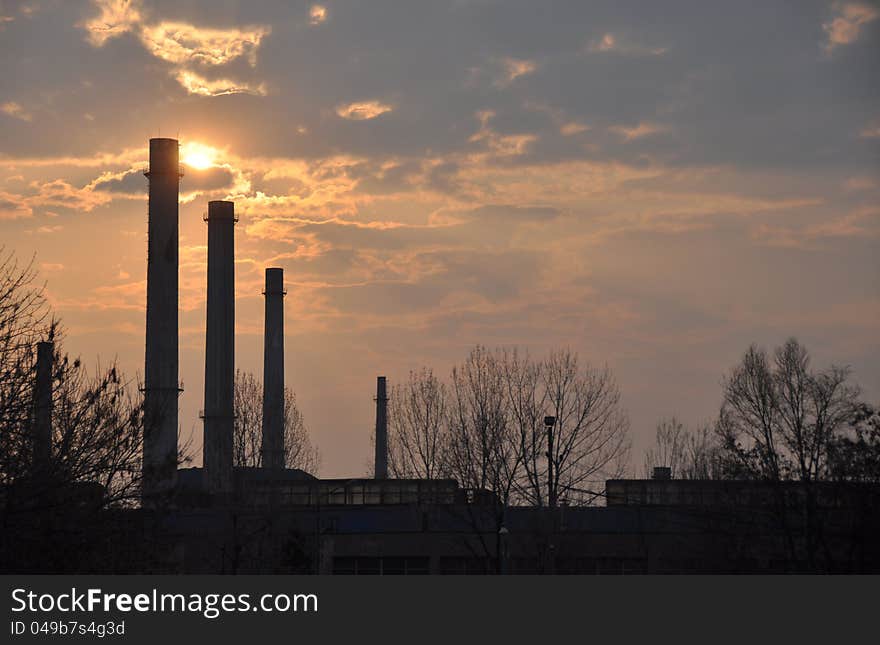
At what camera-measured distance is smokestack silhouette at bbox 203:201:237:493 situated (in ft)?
232

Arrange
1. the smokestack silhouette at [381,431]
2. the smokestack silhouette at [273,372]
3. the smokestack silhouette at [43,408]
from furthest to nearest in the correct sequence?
the smokestack silhouette at [381,431]
the smokestack silhouette at [273,372]
the smokestack silhouette at [43,408]

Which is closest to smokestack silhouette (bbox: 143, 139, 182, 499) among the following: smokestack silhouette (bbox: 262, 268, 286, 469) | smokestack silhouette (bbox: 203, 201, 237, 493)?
smokestack silhouette (bbox: 203, 201, 237, 493)

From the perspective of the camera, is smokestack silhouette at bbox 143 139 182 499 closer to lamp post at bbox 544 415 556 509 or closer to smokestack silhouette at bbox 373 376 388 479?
smokestack silhouette at bbox 373 376 388 479

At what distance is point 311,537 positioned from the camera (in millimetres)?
53500

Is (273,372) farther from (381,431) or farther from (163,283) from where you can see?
(381,431)

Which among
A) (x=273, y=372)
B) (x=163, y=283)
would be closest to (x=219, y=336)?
(x=273, y=372)

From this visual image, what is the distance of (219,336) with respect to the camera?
72.0 metres

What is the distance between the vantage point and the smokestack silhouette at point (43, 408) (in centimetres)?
2269

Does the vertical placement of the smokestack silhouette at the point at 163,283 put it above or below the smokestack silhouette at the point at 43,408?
above

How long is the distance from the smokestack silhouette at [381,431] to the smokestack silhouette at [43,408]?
61518mm

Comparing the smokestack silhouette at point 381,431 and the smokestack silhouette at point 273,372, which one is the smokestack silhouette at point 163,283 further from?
the smokestack silhouette at point 381,431

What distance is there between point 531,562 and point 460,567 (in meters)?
4.76

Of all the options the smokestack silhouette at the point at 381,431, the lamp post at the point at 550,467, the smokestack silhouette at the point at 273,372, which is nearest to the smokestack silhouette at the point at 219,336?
the smokestack silhouette at the point at 273,372
